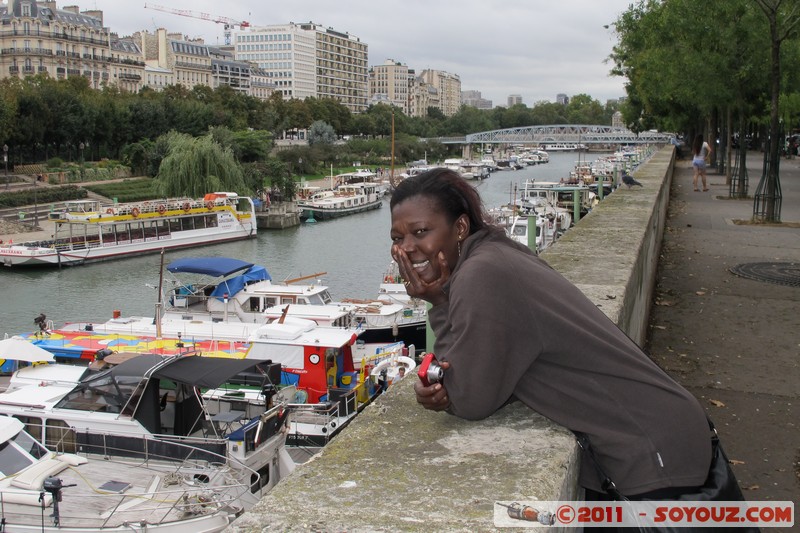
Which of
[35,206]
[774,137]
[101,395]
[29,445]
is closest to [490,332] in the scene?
[101,395]

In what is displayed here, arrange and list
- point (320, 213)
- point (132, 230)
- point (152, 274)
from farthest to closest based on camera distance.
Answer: point (320, 213) → point (132, 230) → point (152, 274)

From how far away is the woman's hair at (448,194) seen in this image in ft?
8.95

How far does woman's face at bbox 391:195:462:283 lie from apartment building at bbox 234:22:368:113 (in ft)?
530

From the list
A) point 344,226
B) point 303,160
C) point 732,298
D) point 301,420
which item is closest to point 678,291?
point 732,298

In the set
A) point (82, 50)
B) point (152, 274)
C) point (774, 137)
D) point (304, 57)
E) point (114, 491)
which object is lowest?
point (152, 274)

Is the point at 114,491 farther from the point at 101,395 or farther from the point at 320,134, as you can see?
the point at 320,134

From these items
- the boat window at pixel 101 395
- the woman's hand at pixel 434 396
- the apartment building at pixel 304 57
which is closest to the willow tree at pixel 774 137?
the boat window at pixel 101 395

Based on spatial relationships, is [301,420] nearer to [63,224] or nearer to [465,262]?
[465,262]

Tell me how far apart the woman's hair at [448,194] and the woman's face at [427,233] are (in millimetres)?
20

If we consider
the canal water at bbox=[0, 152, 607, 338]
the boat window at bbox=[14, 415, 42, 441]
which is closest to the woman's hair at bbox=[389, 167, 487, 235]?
the boat window at bbox=[14, 415, 42, 441]

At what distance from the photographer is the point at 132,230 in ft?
147

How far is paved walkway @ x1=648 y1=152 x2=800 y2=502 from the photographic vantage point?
15.7 feet

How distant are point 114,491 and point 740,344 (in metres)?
8.47

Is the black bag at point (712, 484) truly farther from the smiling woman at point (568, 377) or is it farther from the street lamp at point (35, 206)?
the street lamp at point (35, 206)
